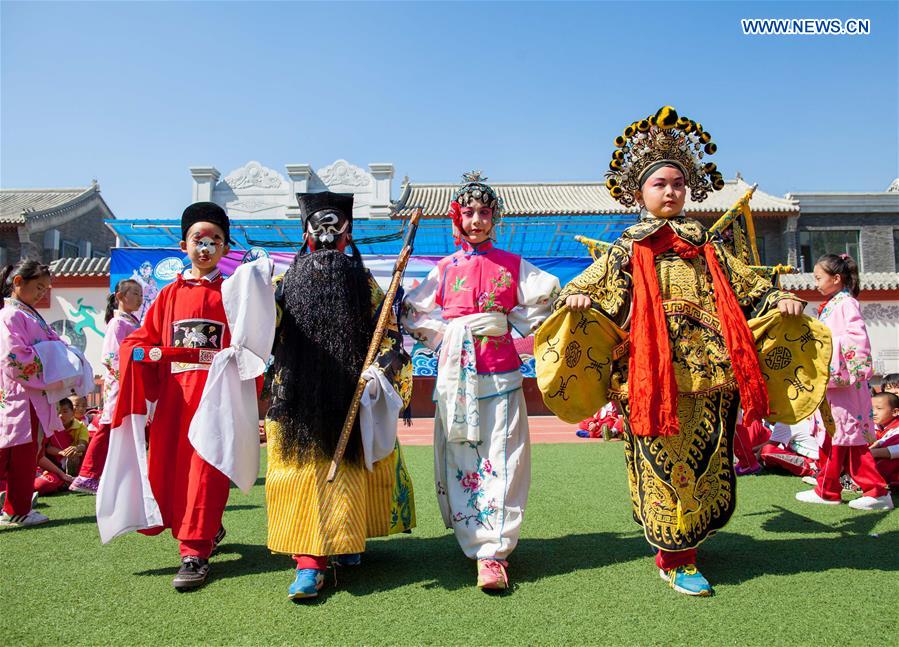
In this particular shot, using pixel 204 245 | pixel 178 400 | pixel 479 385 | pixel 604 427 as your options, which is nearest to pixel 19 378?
pixel 178 400

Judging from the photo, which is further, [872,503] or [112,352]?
[112,352]

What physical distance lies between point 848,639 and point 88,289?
1566 centimetres

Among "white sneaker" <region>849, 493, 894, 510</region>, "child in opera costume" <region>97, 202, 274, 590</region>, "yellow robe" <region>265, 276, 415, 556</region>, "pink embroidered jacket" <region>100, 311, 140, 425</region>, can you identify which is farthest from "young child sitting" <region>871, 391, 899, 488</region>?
"pink embroidered jacket" <region>100, 311, 140, 425</region>

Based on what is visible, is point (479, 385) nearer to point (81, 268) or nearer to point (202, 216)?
point (202, 216)

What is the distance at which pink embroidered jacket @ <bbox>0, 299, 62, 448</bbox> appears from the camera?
4.64 meters

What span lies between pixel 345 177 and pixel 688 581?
17.9m

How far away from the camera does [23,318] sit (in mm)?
4852

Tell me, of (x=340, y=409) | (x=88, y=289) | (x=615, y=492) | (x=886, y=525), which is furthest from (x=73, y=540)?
(x=88, y=289)

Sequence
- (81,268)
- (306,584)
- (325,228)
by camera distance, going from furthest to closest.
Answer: (81,268) < (325,228) < (306,584)

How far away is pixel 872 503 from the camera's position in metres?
4.65

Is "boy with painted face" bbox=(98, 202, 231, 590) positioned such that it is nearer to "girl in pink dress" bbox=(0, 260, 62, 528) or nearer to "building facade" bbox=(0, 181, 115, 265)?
"girl in pink dress" bbox=(0, 260, 62, 528)

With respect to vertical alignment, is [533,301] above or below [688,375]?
above

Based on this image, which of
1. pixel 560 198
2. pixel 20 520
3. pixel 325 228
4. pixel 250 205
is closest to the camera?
pixel 325 228

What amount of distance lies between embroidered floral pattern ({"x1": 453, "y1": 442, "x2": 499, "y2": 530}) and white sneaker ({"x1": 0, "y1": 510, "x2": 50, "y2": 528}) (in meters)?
3.30
